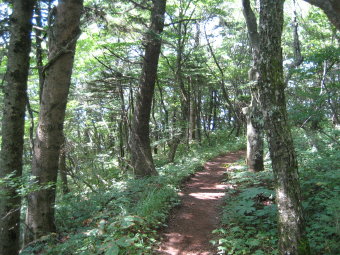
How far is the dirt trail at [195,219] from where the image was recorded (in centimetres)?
502

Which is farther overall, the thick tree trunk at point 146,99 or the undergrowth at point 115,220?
the thick tree trunk at point 146,99

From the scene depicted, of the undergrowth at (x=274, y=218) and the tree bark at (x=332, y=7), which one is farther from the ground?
the tree bark at (x=332, y=7)

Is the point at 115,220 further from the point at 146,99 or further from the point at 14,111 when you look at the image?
the point at 146,99

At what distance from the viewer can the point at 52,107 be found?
518 centimetres

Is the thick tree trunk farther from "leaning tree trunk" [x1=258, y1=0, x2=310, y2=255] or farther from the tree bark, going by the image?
the tree bark

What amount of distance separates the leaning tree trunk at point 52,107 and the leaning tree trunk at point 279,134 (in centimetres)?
350

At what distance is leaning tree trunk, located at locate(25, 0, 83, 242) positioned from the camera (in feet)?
16.9

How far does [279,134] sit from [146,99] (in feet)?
20.1

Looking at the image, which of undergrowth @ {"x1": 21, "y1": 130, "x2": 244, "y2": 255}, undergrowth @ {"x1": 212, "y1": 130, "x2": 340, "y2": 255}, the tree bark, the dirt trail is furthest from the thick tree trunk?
the tree bark

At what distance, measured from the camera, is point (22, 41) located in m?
4.84

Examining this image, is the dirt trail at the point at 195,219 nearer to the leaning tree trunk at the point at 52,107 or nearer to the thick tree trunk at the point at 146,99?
the thick tree trunk at the point at 146,99

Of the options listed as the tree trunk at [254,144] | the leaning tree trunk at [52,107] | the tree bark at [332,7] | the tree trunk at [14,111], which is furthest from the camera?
the tree trunk at [254,144]

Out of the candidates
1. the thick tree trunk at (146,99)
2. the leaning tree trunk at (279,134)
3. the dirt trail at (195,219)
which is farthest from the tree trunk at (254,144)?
the leaning tree trunk at (279,134)

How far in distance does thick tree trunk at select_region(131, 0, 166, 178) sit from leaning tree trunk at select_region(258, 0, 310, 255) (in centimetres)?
565
